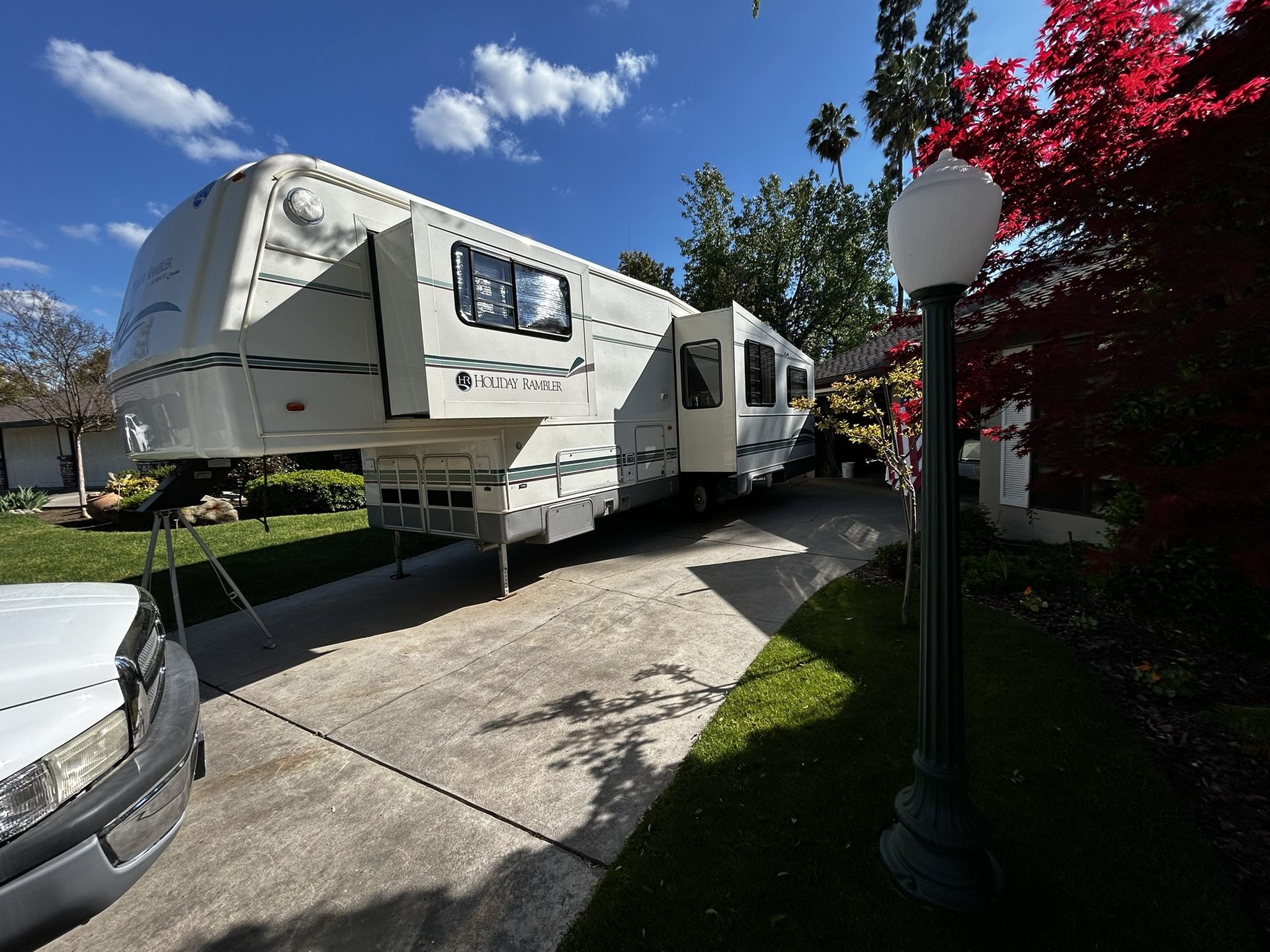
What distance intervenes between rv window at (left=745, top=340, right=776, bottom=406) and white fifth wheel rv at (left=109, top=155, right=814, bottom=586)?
7.86 feet

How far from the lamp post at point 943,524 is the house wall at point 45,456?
2733 centimetres

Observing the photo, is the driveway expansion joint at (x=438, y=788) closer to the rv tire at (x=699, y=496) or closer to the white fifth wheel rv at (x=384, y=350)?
the white fifth wheel rv at (x=384, y=350)

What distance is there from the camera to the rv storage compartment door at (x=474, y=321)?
408 cm

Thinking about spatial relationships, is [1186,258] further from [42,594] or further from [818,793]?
[42,594]

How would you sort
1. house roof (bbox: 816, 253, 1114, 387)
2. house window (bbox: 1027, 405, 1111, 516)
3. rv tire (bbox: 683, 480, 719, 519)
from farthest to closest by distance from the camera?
rv tire (bbox: 683, 480, 719, 519) → house window (bbox: 1027, 405, 1111, 516) → house roof (bbox: 816, 253, 1114, 387)

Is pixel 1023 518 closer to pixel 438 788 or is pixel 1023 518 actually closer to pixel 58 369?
pixel 438 788

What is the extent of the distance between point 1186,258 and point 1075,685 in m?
2.56

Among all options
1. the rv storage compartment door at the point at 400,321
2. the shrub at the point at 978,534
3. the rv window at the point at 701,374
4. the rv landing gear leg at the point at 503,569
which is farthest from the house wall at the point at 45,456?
the shrub at the point at 978,534

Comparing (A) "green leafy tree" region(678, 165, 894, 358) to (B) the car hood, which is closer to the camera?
(B) the car hood

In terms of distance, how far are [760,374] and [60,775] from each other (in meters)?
8.46

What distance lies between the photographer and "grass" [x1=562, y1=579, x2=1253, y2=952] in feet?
6.16

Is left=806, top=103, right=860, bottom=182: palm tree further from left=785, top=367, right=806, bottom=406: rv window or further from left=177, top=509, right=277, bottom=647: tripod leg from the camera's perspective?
left=177, top=509, right=277, bottom=647: tripod leg

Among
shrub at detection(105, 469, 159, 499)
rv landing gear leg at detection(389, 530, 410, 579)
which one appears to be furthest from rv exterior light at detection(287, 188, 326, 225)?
shrub at detection(105, 469, 159, 499)

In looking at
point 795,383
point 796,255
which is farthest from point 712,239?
point 795,383
